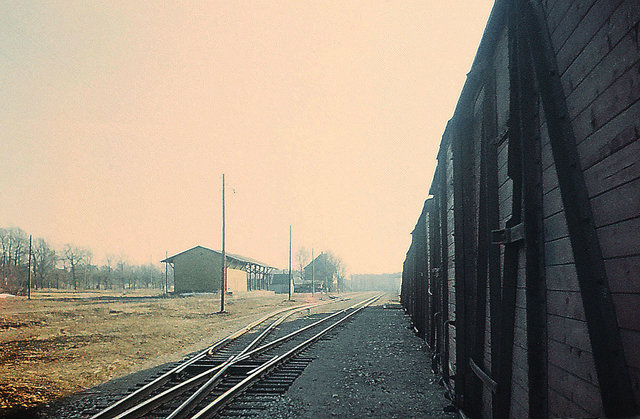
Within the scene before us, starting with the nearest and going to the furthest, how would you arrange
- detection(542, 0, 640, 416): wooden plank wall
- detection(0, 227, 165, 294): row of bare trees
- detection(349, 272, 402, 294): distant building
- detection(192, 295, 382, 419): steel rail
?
detection(542, 0, 640, 416): wooden plank wall, detection(192, 295, 382, 419): steel rail, detection(0, 227, 165, 294): row of bare trees, detection(349, 272, 402, 294): distant building

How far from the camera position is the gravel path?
649 centimetres

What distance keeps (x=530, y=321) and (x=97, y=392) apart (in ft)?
24.5

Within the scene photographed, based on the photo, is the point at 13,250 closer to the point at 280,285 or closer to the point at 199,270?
the point at 280,285

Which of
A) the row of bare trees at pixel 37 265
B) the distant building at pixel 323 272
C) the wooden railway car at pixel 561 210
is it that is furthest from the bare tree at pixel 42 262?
→ the wooden railway car at pixel 561 210

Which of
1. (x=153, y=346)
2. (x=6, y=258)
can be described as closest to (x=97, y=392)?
(x=153, y=346)

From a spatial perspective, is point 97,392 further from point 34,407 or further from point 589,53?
point 589,53

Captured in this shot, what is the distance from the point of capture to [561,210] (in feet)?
8.41

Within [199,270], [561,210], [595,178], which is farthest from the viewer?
[199,270]

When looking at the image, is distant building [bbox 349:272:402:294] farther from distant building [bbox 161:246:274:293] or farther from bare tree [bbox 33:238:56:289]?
distant building [bbox 161:246:274:293]

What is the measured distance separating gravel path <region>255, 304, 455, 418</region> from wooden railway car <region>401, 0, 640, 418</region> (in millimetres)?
2292

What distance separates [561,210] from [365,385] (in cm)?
644

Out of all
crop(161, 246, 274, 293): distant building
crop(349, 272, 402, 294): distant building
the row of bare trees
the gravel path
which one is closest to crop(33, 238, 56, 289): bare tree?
the row of bare trees

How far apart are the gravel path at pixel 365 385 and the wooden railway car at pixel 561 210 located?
7.52 ft

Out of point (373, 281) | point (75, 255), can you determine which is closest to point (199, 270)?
point (75, 255)
